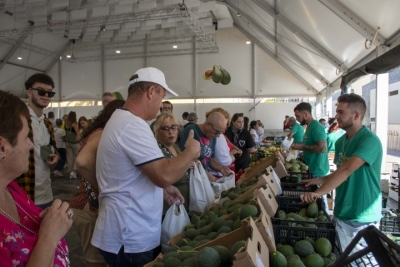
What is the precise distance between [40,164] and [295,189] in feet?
6.44

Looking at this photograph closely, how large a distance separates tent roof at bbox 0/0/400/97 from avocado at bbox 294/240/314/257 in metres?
3.19

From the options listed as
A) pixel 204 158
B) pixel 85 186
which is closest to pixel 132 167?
pixel 85 186

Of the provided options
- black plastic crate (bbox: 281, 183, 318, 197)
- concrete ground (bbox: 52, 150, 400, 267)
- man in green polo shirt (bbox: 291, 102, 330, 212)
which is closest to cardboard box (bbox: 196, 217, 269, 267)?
black plastic crate (bbox: 281, 183, 318, 197)

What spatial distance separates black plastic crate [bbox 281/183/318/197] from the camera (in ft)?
8.07

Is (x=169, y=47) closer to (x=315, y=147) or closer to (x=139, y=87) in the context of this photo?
(x=315, y=147)

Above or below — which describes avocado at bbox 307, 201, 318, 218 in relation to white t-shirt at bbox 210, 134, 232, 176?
below

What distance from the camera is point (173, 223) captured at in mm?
1814

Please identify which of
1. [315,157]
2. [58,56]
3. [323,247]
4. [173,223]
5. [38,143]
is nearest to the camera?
[323,247]

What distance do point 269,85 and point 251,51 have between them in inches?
68.0

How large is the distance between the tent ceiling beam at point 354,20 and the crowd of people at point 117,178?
8.85ft

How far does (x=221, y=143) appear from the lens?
335 cm

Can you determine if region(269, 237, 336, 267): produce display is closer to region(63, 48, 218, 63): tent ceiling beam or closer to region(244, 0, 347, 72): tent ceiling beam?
region(244, 0, 347, 72): tent ceiling beam

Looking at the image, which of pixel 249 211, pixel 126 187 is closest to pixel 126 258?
pixel 126 187

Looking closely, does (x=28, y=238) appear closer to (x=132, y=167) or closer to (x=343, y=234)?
(x=132, y=167)
